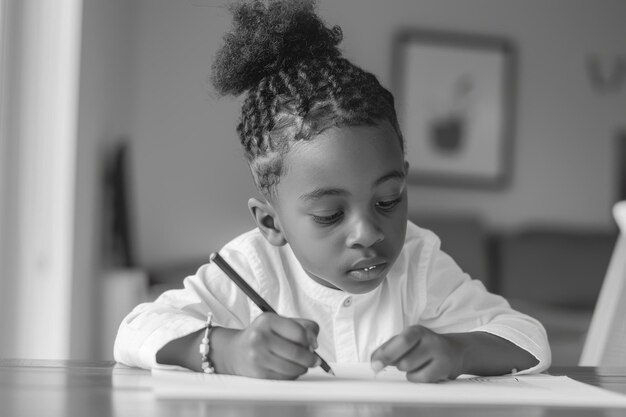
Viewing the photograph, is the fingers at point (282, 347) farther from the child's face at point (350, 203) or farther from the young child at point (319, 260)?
the child's face at point (350, 203)

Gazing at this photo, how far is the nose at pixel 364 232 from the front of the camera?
85 cm

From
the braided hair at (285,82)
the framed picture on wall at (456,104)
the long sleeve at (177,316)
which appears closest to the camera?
the long sleeve at (177,316)

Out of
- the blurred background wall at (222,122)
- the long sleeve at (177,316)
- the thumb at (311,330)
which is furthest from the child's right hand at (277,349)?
the blurred background wall at (222,122)

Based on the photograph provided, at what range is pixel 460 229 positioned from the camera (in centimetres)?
402

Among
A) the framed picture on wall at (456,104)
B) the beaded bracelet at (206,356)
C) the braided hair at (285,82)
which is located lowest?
the beaded bracelet at (206,356)

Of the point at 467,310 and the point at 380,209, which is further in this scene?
the point at 467,310

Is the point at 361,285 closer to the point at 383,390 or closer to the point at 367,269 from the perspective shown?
the point at 367,269

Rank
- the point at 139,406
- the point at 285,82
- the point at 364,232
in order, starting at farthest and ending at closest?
the point at 285,82
the point at 364,232
the point at 139,406

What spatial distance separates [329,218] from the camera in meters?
0.91

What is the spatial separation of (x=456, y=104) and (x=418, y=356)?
3583 millimetres

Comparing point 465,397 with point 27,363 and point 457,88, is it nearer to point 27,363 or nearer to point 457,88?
point 27,363

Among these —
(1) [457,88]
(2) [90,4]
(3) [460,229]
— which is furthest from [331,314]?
(1) [457,88]

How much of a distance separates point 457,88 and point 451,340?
3.54m

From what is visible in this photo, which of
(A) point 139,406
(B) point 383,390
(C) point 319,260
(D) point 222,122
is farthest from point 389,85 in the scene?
(A) point 139,406
